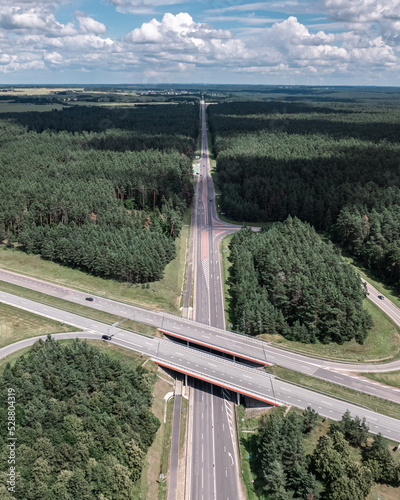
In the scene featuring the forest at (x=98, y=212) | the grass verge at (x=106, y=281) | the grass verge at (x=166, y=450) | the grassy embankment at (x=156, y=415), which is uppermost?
the forest at (x=98, y=212)

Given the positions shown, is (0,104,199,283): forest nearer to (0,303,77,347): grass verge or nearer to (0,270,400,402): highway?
(0,270,400,402): highway

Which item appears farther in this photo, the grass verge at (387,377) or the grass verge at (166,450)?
the grass verge at (387,377)

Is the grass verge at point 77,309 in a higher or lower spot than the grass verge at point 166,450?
higher

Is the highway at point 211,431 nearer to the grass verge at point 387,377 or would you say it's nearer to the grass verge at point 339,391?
Answer: the grass verge at point 339,391

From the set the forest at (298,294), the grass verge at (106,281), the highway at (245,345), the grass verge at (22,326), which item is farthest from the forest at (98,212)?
the forest at (298,294)

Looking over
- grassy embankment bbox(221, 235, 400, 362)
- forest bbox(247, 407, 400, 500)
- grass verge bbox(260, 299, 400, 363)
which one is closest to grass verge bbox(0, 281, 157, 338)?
grassy embankment bbox(221, 235, 400, 362)

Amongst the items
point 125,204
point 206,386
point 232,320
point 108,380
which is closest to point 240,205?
point 125,204

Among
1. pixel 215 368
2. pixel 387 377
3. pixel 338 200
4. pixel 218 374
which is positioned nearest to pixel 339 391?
pixel 387 377
